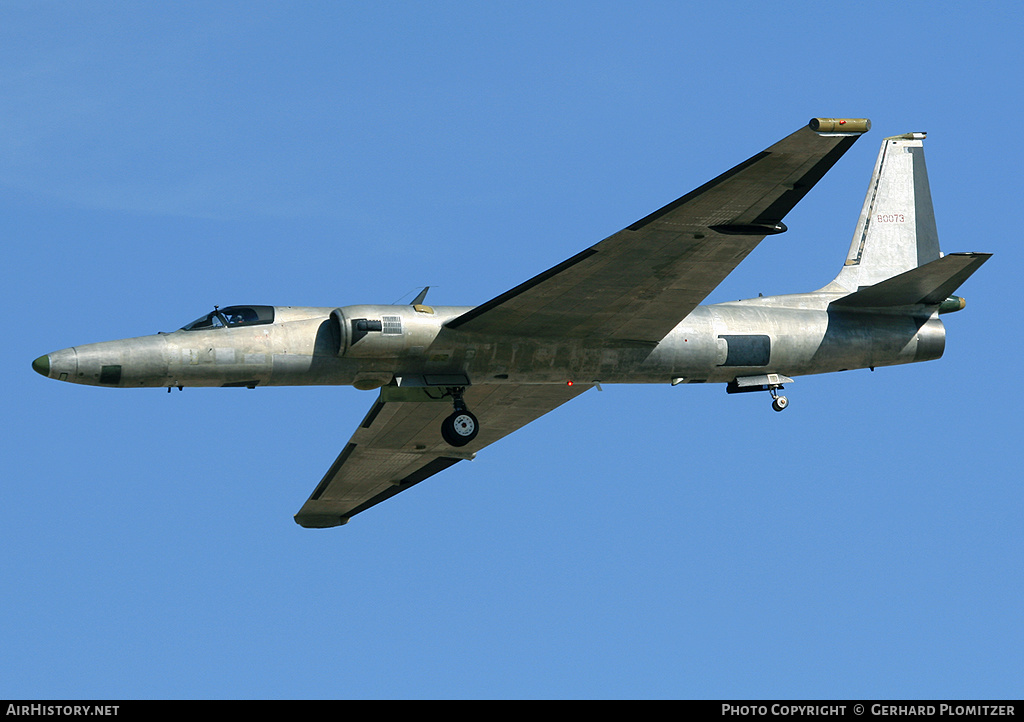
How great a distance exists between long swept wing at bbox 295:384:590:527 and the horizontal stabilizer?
288 inches

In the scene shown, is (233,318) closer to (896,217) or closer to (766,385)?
(766,385)

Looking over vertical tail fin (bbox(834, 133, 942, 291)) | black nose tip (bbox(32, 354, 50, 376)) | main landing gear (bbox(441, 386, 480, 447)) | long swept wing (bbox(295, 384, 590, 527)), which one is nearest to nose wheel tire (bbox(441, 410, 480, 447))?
main landing gear (bbox(441, 386, 480, 447))

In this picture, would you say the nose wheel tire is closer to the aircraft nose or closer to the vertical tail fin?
the aircraft nose

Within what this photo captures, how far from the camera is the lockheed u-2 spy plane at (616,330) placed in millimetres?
27297

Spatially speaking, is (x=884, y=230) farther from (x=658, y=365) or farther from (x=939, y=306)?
(x=658, y=365)

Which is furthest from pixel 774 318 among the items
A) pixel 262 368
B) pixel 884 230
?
pixel 262 368

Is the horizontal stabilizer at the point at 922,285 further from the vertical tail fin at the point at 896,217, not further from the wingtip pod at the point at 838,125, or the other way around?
the wingtip pod at the point at 838,125

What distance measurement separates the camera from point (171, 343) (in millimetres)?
27938

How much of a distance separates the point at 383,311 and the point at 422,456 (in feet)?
30.1

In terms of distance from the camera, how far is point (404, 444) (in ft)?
118

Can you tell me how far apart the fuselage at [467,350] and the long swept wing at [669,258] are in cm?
62

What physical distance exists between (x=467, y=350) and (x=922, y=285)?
37.7 feet
